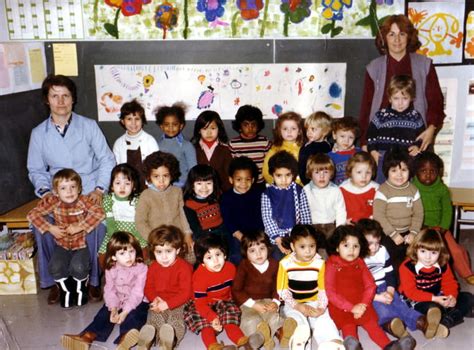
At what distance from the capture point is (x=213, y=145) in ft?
14.6

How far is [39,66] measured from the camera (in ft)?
15.3

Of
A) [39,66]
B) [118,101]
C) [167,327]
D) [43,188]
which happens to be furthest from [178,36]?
[167,327]

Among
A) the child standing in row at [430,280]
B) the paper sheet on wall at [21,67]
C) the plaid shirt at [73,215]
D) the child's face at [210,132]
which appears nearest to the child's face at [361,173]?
the child standing in row at [430,280]

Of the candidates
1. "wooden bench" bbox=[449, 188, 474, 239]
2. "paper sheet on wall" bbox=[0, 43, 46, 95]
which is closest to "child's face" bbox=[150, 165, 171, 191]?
"paper sheet on wall" bbox=[0, 43, 46, 95]

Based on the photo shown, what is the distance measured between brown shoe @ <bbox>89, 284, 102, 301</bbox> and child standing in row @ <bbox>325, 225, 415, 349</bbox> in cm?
167

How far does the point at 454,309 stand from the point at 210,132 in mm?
2206

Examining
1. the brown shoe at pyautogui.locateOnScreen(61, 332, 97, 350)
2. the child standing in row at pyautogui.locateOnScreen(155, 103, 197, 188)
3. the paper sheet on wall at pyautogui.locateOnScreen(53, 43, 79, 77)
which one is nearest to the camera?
the brown shoe at pyautogui.locateOnScreen(61, 332, 97, 350)

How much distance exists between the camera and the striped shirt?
14.6ft

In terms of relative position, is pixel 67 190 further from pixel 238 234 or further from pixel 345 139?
pixel 345 139

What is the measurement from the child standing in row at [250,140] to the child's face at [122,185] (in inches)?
38.0

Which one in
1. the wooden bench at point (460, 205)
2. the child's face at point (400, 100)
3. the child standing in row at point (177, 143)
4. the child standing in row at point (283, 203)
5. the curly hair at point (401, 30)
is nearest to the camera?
the child standing in row at point (283, 203)

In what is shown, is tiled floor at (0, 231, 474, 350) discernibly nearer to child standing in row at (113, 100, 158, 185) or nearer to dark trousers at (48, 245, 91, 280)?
dark trousers at (48, 245, 91, 280)

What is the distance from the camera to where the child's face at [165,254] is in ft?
11.0

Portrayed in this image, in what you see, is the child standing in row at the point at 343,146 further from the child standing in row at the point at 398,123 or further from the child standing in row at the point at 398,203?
the child standing in row at the point at 398,203
